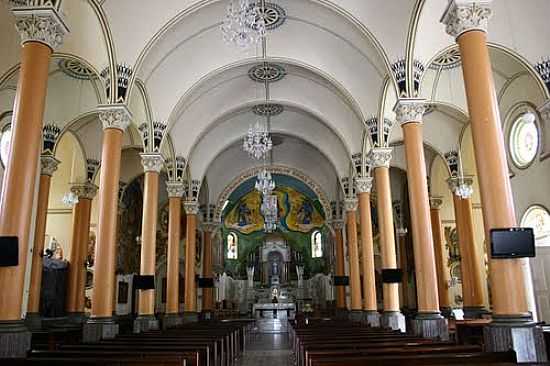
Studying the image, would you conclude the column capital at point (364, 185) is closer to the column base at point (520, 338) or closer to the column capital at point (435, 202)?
the column capital at point (435, 202)

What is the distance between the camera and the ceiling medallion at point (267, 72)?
15539 millimetres

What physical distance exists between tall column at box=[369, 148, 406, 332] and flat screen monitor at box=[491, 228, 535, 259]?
6316mm

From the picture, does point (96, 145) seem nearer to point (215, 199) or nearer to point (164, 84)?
point (164, 84)

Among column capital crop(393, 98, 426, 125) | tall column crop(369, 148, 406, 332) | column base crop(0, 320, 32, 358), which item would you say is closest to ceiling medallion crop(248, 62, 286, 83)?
tall column crop(369, 148, 406, 332)

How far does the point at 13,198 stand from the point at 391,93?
10.3m

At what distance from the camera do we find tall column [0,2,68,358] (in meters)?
6.31

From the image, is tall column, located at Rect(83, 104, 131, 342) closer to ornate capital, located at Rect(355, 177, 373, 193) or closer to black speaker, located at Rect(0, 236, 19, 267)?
black speaker, located at Rect(0, 236, 19, 267)

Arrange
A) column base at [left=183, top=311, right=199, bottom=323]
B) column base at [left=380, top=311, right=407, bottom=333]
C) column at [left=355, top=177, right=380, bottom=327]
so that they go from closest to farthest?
1. column base at [left=380, top=311, right=407, bottom=333]
2. column at [left=355, top=177, right=380, bottom=327]
3. column base at [left=183, top=311, right=199, bottom=323]

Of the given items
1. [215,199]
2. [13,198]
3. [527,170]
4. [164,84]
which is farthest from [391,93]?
[215,199]

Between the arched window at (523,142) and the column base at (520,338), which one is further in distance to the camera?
the arched window at (523,142)

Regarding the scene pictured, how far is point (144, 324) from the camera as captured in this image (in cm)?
1229

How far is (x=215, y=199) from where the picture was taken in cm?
2542

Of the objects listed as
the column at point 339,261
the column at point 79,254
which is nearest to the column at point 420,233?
the column at point 79,254

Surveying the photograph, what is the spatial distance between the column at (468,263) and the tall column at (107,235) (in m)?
11.2
